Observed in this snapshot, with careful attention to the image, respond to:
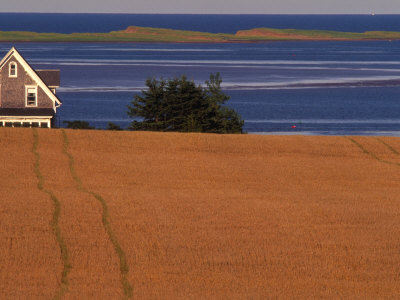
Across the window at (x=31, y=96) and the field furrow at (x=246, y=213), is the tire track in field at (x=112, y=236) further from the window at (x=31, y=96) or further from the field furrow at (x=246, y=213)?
the window at (x=31, y=96)

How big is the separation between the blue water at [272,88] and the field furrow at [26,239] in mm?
51772

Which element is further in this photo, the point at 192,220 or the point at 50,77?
the point at 50,77

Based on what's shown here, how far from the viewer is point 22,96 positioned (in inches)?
2258

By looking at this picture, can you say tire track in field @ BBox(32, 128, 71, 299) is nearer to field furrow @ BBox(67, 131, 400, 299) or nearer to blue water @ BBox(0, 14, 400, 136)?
field furrow @ BBox(67, 131, 400, 299)

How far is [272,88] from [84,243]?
102442mm

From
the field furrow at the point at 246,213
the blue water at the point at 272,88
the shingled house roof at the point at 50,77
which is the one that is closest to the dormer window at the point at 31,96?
the shingled house roof at the point at 50,77

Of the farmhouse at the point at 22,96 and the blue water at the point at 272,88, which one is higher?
the farmhouse at the point at 22,96

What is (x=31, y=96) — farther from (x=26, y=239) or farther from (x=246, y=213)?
(x=26, y=239)

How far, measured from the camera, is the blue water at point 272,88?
88125 mm

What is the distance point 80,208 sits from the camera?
25344 mm

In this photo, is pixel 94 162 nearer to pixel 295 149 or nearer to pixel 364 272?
pixel 295 149

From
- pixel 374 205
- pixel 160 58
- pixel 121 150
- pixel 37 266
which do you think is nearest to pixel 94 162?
pixel 121 150

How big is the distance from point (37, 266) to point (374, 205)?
40.6 ft

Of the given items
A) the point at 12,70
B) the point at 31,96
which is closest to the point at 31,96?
the point at 31,96
